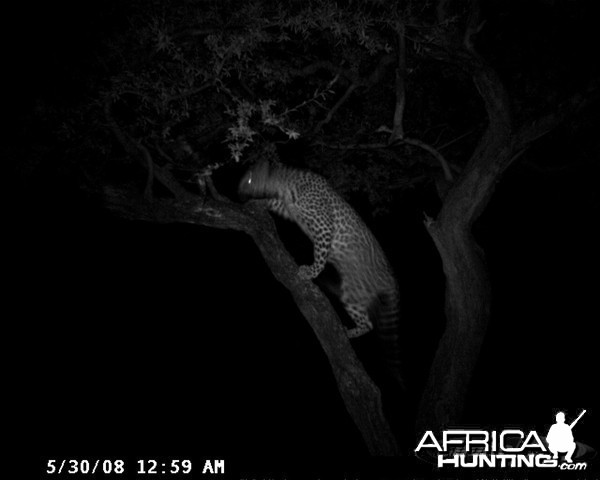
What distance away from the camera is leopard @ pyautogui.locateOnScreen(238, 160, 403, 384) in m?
5.41

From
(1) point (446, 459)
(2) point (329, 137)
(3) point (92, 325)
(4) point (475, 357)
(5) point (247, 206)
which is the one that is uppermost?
(3) point (92, 325)

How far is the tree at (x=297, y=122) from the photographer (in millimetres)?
3947

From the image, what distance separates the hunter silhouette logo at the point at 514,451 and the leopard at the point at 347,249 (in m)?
1.14

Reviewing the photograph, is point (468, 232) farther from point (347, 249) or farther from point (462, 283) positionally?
point (347, 249)

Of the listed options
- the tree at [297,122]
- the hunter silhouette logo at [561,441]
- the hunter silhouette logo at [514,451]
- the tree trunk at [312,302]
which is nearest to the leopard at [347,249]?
the tree at [297,122]

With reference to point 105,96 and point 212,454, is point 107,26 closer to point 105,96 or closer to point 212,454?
point 105,96

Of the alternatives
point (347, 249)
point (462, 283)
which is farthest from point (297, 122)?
point (462, 283)

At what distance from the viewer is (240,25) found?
4.04m

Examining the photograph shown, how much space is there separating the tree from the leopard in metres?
0.47

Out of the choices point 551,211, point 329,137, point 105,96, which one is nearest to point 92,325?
point 329,137

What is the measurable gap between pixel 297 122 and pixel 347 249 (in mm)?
1251

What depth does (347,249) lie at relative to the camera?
17.9 ft

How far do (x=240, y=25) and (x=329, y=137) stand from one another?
5.74ft

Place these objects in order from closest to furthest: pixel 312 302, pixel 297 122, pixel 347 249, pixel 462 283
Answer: pixel 312 302
pixel 462 283
pixel 347 249
pixel 297 122
